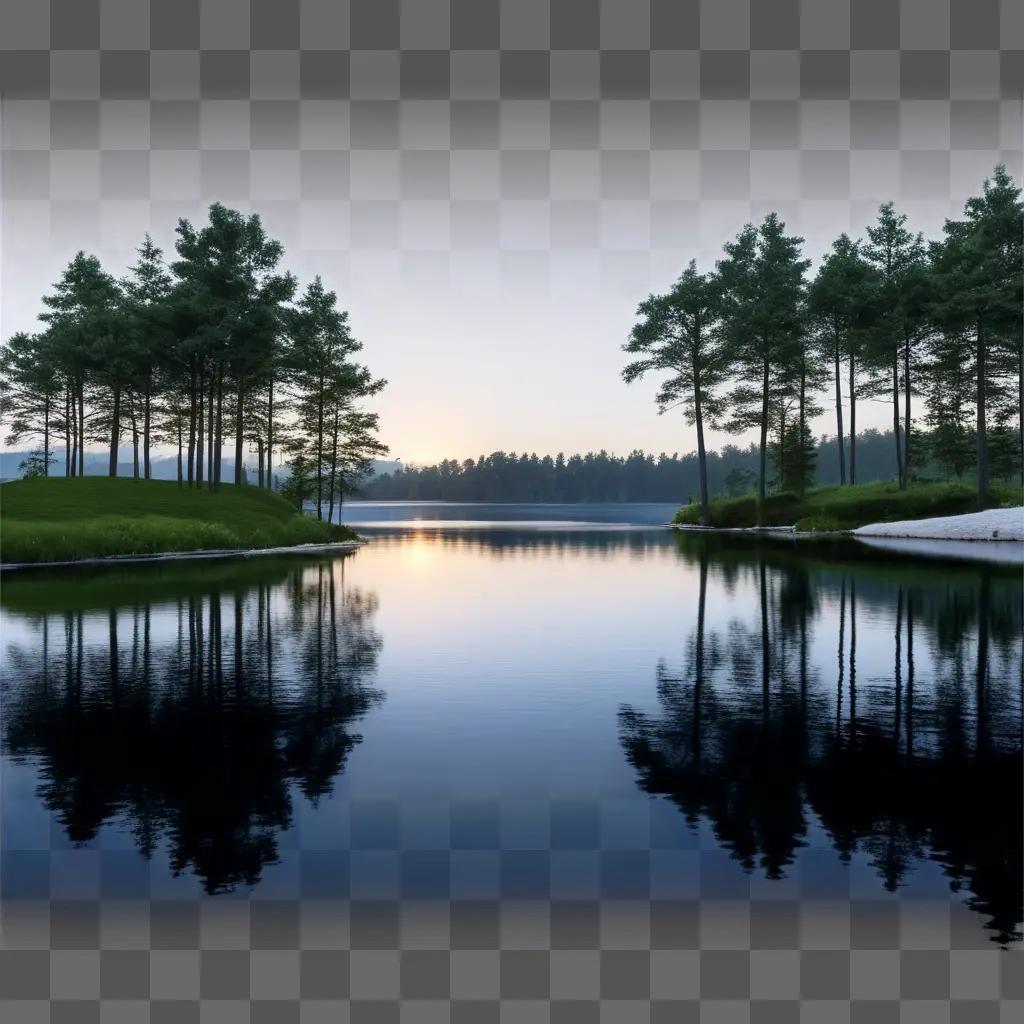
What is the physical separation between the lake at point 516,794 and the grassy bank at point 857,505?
135ft

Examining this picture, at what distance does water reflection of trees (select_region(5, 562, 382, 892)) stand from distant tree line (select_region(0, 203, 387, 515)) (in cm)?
3982

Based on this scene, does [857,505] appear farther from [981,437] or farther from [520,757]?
[520,757]

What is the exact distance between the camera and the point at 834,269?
64.3 meters

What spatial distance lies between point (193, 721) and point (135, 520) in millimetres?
33723

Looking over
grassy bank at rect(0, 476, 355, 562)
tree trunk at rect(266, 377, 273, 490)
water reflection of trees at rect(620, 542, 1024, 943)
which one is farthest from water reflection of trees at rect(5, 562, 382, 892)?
tree trunk at rect(266, 377, 273, 490)

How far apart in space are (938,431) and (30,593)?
66546 mm

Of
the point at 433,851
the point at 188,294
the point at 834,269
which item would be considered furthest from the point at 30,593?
the point at 834,269

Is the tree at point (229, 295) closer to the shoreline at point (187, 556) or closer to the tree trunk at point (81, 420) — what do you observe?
the shoreline at point (187, 556)

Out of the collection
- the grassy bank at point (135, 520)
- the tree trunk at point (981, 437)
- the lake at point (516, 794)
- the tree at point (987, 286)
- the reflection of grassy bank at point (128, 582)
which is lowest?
the lake at point (516, 794)

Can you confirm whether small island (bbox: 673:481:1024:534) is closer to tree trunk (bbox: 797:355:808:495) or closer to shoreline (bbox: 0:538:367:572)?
tree trunk (bbox: 797:355:808:495)

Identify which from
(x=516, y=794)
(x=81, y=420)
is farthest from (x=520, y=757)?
(x=81, y=420)

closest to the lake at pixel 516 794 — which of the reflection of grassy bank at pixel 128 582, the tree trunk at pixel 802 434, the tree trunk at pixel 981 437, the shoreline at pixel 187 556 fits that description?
the reflection of grassy bank at pixel 128 582

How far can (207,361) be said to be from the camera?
57.9 meters

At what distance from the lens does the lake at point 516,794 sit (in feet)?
19.0
